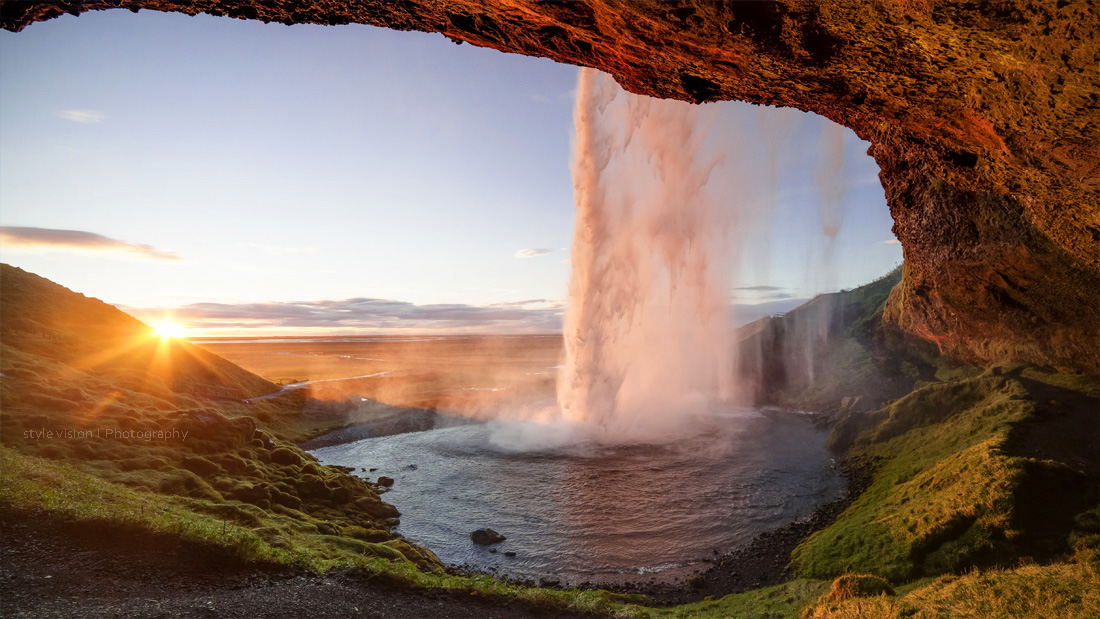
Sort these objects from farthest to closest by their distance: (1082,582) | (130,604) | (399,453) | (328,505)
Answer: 1. (399,453)
2. (328,505)
3. (1082,582)
4. (130,604)

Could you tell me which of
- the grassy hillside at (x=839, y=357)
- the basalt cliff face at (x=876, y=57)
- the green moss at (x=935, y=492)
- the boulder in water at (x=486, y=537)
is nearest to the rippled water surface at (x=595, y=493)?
the boulder in water at (x=486, y=537)

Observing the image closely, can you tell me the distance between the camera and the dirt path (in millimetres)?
9984

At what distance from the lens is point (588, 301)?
4384 centimetres

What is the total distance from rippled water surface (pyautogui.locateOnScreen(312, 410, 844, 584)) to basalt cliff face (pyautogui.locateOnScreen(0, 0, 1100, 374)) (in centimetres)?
1739

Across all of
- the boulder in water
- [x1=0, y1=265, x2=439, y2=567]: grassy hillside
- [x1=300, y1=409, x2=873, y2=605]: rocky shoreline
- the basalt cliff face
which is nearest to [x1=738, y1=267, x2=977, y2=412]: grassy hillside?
[x1=300, y1=409, x2=873, y2=605]: rocky shoreline

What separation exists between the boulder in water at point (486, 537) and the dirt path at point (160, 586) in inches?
330

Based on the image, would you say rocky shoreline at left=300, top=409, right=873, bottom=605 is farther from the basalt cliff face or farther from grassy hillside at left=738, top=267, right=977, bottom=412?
grassy hillside at left=738, top=267, right=977, bottom=412

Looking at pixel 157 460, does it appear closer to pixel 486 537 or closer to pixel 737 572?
pixel 486 537

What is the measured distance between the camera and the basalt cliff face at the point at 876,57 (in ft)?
19.9

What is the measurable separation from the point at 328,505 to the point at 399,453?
13407 millimetres

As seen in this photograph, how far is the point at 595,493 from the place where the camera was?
88.1ft

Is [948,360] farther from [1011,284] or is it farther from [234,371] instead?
[234,371]

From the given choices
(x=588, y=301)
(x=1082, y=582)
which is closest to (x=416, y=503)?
(x=588, y=301)

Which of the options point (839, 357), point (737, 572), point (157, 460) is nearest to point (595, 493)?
point (737, 572)
